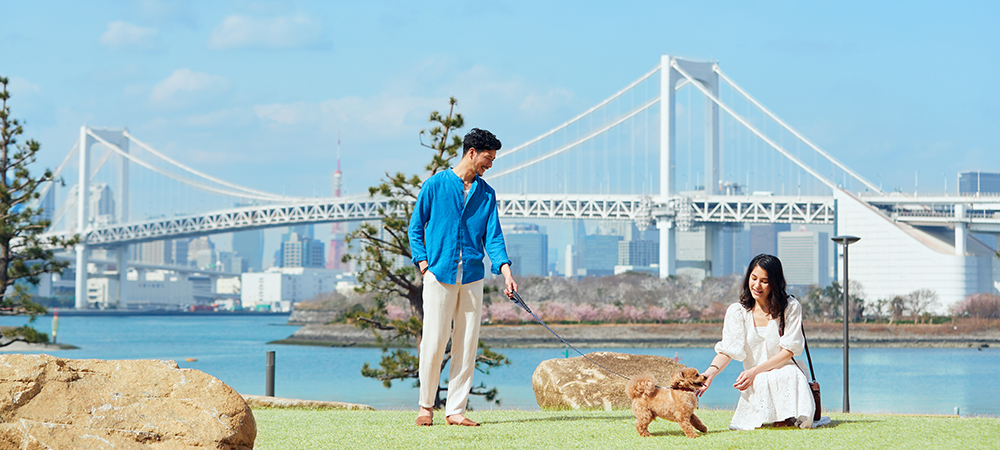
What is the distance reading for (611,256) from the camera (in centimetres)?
14450

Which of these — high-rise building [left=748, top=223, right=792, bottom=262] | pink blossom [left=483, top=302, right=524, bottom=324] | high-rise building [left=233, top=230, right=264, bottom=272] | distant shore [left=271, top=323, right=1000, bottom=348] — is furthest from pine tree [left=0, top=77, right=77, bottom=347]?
high-rise building [left=233, top=230, right=264, bottom=272]

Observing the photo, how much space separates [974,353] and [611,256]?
365 feet

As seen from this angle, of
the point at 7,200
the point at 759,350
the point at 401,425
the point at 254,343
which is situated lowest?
the point at 254,343

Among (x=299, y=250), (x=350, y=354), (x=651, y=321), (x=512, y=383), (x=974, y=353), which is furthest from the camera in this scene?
(x=299, y=250)

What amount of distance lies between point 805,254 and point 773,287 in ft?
453

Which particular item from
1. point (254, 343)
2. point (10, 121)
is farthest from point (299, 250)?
point (10, 121)

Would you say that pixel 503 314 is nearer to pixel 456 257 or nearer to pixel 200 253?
pixel 456 257

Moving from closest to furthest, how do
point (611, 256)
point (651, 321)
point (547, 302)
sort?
1. point (651, 321)
2. point (547, 302)
3. point (611, 256)

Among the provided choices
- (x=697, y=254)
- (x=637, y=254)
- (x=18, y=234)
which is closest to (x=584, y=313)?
(x=697, y=254)

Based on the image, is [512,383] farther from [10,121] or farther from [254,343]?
[254,343]

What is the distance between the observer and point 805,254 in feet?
443

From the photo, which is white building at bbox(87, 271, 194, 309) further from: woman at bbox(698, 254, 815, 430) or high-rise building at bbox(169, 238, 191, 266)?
woman at bbox(698, 254, 815, 430)

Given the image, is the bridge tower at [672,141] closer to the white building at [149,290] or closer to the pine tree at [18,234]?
the pine tree at [18,234]

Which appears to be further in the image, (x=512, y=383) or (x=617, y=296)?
(x=617, y=296)
